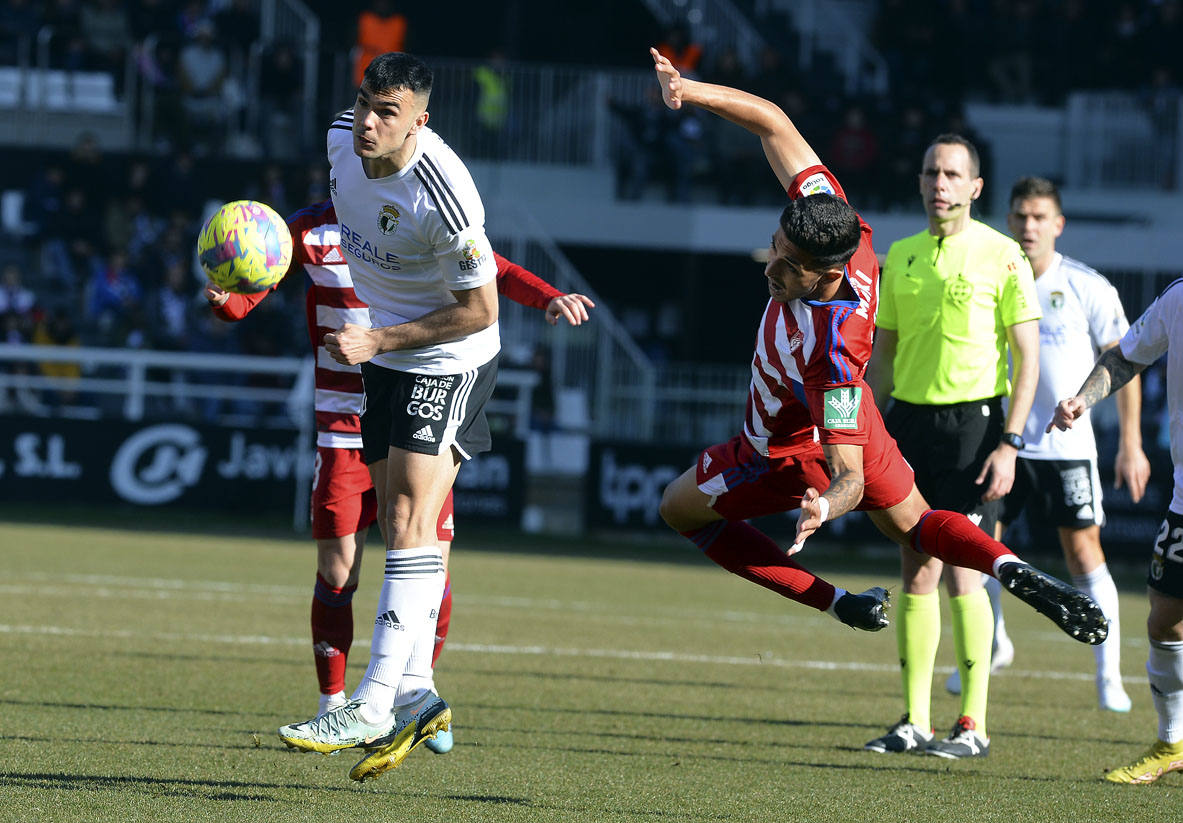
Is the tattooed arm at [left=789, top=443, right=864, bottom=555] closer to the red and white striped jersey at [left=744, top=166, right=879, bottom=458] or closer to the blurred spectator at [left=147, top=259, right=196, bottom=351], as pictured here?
the red and white striped jersey at [left=744, top=166, right=879, bottom=458]

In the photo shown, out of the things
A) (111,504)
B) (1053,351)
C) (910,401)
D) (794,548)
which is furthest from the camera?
(111,504)

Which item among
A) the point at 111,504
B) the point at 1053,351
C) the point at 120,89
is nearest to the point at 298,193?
the point at 120,89

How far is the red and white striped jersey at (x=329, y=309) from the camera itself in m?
6.41

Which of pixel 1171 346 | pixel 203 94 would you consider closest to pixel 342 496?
pixel 1171 346

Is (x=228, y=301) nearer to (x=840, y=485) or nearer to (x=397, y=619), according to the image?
(x=397, y=619)

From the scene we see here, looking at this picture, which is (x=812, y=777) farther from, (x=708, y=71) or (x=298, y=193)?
(x=708, y=71)

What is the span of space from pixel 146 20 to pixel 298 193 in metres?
5.05

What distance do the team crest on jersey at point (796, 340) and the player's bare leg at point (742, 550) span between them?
29.3 inches

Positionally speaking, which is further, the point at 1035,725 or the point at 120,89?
the point at 120,89

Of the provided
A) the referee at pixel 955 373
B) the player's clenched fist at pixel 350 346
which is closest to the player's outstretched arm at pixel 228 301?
the player's clenched fist at pixel 350 346

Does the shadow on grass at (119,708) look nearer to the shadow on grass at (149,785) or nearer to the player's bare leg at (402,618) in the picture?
the shadow on grass at (149,785)

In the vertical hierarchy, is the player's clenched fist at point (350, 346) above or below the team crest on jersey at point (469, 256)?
below

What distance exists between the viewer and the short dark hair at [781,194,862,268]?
17.7 feet

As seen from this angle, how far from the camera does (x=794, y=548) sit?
5.02m
